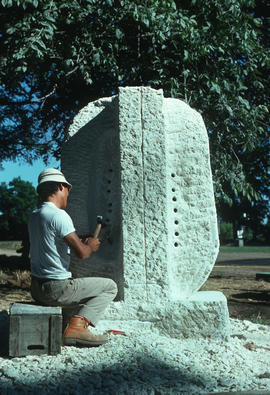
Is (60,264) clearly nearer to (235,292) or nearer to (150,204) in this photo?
(150,204)

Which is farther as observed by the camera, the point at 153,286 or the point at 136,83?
the point at 136,83

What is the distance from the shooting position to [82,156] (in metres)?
4.19

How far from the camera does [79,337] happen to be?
321 cm

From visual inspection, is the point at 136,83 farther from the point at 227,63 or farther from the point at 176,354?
the point at 176,354

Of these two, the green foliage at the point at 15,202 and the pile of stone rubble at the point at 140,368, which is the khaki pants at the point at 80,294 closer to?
the pile of stone rubble at the point at 140,368

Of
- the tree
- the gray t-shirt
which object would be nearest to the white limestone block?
the gray t-shirt

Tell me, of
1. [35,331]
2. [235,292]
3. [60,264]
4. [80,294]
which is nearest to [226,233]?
[235,292]

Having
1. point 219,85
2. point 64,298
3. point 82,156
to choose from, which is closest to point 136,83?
point 219,85

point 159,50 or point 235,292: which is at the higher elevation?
point 159,50

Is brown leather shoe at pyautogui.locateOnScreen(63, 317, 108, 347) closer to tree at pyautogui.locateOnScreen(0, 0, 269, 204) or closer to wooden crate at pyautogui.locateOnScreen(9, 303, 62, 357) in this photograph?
wooden crate at pyautogui.locateOnScreen(9, 303, 62, 357)

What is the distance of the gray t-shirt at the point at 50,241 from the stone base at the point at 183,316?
0.74 metres

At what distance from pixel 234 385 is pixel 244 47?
→ 4.87 metres

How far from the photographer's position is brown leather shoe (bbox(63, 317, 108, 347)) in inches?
126

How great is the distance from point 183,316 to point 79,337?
0.99 metres
